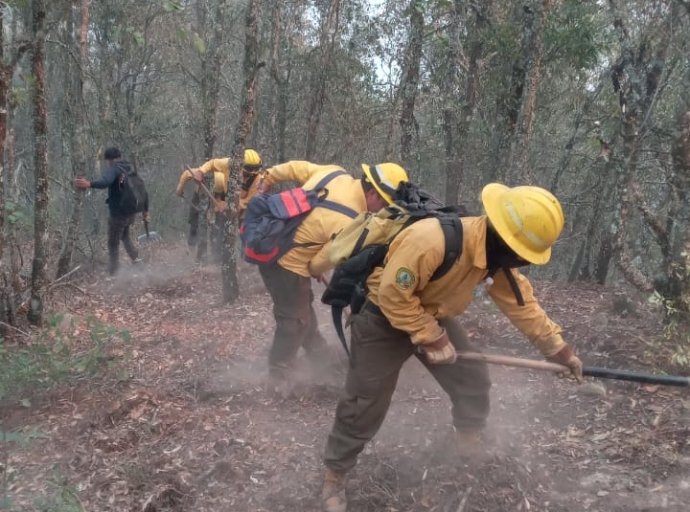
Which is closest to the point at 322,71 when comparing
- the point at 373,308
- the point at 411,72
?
the point at 411,72

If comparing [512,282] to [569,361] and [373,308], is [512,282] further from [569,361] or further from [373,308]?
[373,308]

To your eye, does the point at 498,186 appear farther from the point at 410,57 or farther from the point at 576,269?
the point at 576,269

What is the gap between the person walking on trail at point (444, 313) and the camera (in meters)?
2.90

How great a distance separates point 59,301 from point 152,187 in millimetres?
11776

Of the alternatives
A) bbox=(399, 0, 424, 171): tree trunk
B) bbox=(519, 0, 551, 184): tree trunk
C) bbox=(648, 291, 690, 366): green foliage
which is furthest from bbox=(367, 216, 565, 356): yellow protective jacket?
bbox=(399, 0, 424, 171): tree trunk

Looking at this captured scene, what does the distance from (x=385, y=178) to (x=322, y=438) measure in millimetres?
1930

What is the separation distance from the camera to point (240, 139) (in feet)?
21.8

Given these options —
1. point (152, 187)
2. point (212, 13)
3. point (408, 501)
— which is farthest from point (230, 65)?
point (408, 501)

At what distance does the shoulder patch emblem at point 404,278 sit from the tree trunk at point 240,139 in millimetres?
4100

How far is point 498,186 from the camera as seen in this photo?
3117 millimetres

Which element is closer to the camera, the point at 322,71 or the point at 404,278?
the point at 404,278

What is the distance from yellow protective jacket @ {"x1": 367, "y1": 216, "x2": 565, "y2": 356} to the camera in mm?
2967

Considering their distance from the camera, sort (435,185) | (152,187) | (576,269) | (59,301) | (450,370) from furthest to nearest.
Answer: (152,187), (435,185), (576,269), (59,301), (450,370)

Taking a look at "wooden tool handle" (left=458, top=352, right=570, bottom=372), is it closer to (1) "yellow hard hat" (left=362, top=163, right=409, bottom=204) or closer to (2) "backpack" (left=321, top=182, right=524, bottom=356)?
(2) "backpack" (left=321, top=182, right=524, bottom=356)
